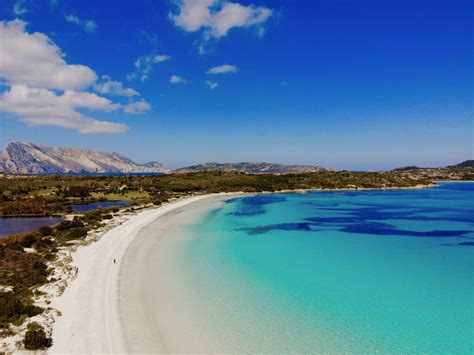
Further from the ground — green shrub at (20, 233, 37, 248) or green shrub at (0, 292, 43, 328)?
green shrub at (20, 233, 37, 248)

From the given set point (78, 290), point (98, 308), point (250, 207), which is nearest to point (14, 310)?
point (98, 308)

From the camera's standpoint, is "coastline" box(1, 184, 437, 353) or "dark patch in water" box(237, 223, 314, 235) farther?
"dark patch in water" box(237, 223, 314, 235)

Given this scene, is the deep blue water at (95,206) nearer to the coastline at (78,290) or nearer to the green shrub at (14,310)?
the coastline at (78,290)

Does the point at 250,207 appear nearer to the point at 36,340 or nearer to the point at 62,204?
the point at 62,204

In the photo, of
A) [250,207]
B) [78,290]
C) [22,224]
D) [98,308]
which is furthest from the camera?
[250,207]

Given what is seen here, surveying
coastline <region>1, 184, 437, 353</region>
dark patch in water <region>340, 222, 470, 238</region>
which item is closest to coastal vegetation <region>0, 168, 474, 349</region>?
coastline <region>1, 184, 437, 353</region>

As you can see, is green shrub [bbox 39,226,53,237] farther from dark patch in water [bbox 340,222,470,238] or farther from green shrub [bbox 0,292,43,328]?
dark patch in water [bbox 340,222,470,238]

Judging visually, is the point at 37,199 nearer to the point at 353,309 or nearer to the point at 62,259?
the point at 62,259
